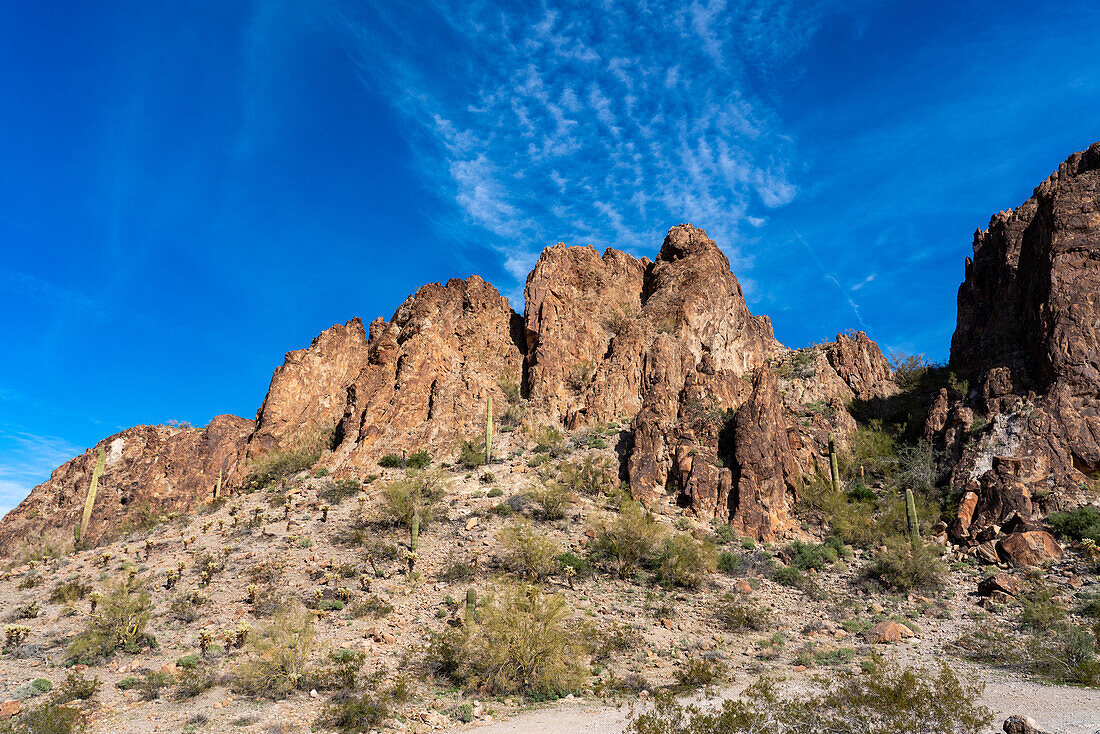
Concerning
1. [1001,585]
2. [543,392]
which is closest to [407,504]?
[543,392]

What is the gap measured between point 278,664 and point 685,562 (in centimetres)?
1436

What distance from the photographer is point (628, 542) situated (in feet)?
76.1

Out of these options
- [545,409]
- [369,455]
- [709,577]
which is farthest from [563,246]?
[709,577]

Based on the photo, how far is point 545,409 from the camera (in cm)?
3606

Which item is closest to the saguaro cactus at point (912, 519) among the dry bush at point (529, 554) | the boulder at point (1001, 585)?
the boulder at point (1001, 585)

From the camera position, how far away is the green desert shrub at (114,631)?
15758 mm

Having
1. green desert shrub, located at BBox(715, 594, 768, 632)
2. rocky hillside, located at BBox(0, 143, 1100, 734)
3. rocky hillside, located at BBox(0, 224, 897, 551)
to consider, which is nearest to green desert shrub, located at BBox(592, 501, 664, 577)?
rocky hillside, located at BBox(0, 143, 1100, 734)

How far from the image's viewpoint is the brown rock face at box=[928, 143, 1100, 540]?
24312 mm

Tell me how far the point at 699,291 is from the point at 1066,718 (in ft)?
106

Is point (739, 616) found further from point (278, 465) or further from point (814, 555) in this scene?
point (278, 465)

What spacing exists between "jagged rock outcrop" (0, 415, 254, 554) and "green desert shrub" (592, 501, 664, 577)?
23051 millimetres

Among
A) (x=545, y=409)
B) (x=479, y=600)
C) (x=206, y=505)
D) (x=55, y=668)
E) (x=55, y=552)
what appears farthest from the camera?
(x=545, y=409)

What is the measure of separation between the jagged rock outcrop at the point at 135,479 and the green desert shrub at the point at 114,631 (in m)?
17.5

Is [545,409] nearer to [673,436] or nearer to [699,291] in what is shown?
[673,436]
